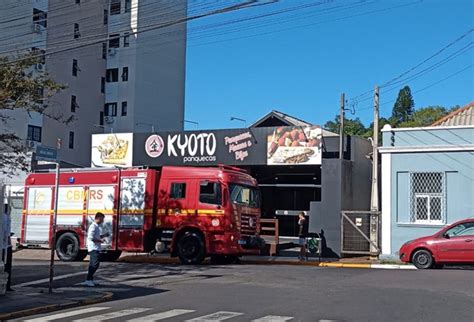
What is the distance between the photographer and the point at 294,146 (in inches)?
1101

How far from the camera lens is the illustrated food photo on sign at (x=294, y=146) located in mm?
27594

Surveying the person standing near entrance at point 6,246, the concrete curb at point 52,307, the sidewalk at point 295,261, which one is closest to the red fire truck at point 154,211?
the sidewalk at point 295,261

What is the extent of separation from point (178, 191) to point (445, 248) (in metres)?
8.72

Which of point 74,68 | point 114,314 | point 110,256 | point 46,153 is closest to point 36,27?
point 74,68

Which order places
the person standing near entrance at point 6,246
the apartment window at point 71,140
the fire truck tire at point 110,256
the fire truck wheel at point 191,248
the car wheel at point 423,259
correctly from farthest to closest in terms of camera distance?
the apartment window at point 71,140
the fire truck tire at point 110,256
the fire truck wheel at point 191,248
the car wheel at point 423,259
the person standing near entrance at point 6,246

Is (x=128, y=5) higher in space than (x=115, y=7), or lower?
lower

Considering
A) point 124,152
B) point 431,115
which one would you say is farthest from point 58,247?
point 431,115

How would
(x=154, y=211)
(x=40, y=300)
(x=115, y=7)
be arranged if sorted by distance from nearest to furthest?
(x=40, y=300), (x=154, y=211), (x=115, y=7)

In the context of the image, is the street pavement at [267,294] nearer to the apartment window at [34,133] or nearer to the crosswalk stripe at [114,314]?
the crosswalk stripe at [114,314]

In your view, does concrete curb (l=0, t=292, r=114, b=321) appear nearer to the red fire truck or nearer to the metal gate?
the red fire truck

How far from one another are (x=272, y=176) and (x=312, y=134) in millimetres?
7730

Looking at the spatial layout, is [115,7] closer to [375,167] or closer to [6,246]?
[375,167]

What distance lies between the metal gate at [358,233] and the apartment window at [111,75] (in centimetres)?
3397

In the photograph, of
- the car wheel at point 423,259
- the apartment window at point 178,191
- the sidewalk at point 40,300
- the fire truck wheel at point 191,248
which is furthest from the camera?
the apartment window at point 178,191
